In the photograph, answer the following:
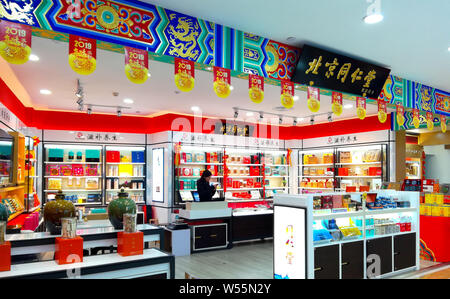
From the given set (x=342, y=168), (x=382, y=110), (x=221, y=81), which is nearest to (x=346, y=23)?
(x=221, y=81)

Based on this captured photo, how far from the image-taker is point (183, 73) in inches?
147

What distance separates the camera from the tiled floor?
540 centimetres

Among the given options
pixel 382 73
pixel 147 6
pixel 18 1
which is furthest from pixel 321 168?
pixel 18 1

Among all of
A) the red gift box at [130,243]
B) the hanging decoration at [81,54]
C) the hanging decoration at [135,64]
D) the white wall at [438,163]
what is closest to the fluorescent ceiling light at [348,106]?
the white wall at [438,163]

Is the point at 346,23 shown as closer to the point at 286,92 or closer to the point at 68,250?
the point at 286,92

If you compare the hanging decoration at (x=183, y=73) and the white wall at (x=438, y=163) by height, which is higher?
the hanging decoration at (x=183, y=73)

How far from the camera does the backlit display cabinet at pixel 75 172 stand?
863 centimetres

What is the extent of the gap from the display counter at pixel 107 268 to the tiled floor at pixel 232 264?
2.80m

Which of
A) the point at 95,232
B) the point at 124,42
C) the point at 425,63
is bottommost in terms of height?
the point at 95,232

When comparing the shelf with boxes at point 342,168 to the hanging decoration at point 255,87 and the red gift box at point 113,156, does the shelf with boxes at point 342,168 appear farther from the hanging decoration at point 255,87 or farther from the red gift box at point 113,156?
the red gift box at point 113,156

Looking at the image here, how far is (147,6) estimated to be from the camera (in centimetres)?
358

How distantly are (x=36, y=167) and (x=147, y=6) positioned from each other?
629 centimetres

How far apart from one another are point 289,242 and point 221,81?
222cm
